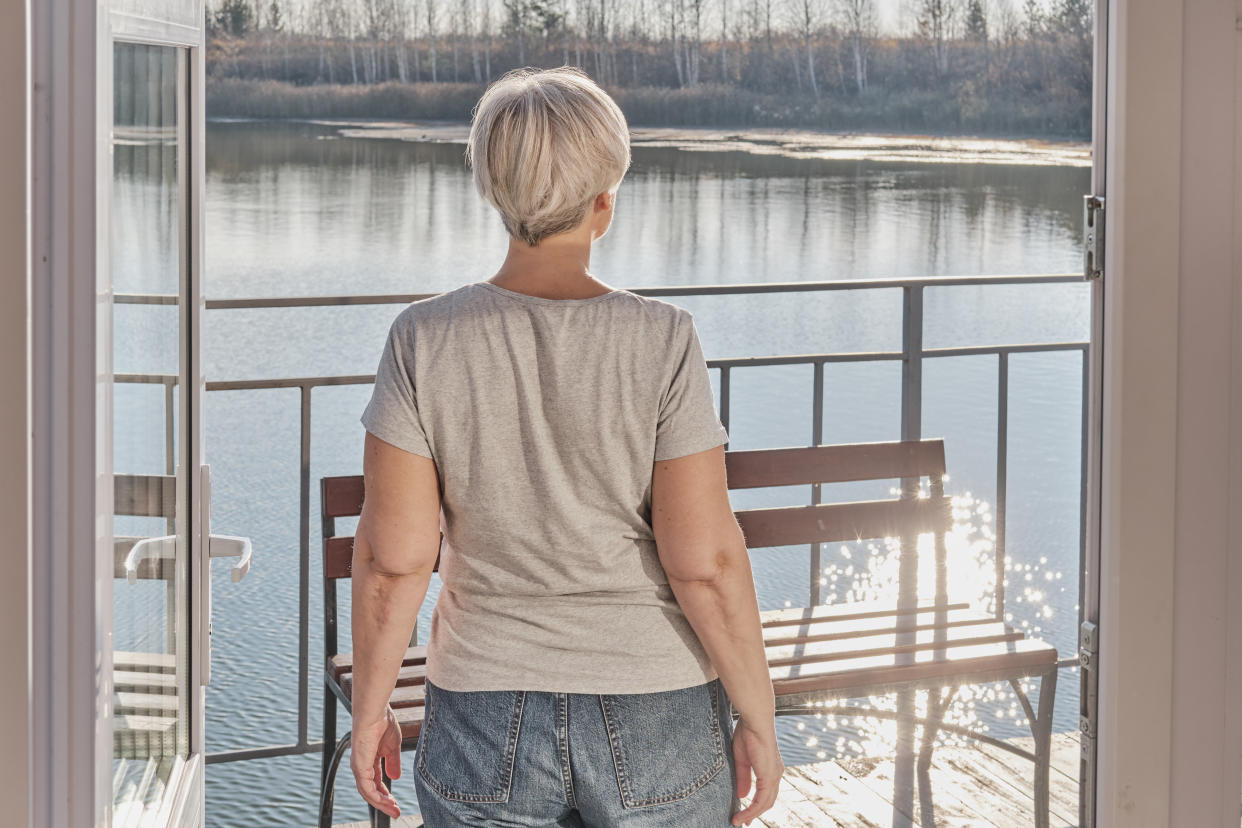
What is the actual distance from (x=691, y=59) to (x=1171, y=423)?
7676 millimetres

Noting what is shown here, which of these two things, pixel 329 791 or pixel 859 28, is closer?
pixel 329 791

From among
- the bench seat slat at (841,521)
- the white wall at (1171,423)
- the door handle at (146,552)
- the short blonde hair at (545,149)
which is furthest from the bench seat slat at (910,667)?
the short blonde hair at (545,149)

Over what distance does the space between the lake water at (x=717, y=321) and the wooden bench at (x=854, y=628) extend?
565 mm

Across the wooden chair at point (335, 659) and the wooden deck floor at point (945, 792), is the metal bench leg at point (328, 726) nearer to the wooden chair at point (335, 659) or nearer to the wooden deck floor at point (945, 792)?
the wooden chair at point (335, 659)

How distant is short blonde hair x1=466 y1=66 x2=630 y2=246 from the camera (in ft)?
3.42

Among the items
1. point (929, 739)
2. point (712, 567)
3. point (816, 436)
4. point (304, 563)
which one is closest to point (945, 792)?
point (929, 739)

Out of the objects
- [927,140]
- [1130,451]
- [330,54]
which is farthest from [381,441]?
[927,140]

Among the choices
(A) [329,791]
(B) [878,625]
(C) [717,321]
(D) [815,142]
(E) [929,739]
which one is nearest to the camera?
(A) [329,791]

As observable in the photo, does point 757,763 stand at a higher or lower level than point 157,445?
lower

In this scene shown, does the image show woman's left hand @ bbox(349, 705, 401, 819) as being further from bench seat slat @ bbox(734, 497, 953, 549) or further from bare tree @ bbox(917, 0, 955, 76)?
bare tree @ bbox(917, 0, 955, 76)

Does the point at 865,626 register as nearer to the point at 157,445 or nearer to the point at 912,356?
the point at 912,356

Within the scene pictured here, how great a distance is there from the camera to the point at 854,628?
2213mm

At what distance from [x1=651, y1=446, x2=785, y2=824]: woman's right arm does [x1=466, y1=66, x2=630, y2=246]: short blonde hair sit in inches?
9.3

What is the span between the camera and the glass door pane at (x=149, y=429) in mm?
1041
